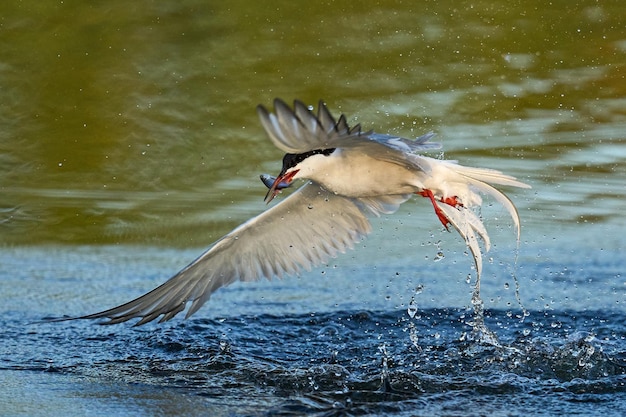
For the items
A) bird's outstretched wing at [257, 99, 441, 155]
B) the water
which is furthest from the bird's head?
the water

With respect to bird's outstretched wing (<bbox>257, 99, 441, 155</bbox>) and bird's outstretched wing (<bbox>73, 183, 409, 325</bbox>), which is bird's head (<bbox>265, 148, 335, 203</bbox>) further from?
bird's outstretched wing (<bbox>73, 183, 409, 325</bbox>)

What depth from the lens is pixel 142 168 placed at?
25.9 feet

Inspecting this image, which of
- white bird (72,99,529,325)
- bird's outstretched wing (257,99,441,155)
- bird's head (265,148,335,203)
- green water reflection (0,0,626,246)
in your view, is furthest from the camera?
green water reflection (0,0,626,246)

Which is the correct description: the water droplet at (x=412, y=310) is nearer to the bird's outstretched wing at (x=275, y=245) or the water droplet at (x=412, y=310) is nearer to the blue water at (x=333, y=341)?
the blue water at (x=333, y=341)

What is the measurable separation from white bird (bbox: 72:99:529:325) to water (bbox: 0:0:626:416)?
31 cm

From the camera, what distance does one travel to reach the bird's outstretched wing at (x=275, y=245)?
5.33m

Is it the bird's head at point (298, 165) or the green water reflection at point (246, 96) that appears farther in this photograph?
the green water reflection at point (246, 96)

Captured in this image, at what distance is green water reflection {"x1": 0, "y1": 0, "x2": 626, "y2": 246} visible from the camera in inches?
293

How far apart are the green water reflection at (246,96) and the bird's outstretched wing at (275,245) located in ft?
4.86

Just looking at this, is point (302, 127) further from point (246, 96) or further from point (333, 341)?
point (246, 96)

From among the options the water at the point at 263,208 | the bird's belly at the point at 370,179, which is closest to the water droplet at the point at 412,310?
the water at the point at 263,208

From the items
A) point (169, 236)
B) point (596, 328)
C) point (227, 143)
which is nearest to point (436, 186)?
point (596, 328)

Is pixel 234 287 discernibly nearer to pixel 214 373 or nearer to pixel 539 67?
pixel 214 373

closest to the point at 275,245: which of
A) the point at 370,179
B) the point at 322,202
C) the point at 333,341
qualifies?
the point at 322,202
